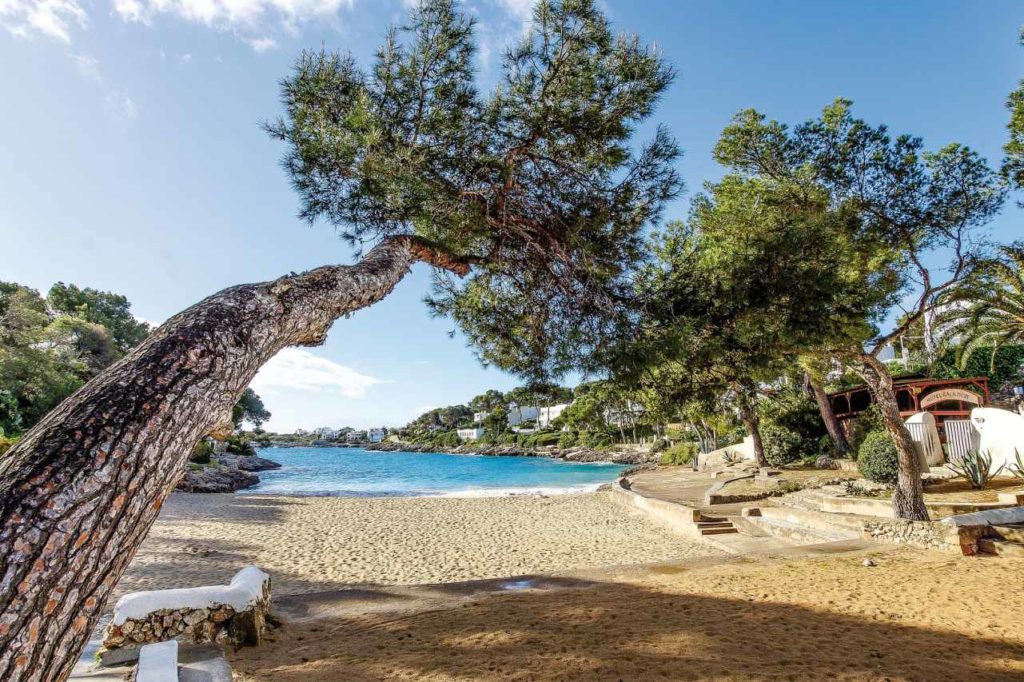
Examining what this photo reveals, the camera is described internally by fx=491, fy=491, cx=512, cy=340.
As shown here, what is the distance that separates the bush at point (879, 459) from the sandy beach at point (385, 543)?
16.5ft

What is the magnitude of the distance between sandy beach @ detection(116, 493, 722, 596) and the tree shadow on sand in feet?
14.1

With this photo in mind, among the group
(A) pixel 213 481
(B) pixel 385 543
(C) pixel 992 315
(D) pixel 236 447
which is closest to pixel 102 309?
(D) pixel 236 447

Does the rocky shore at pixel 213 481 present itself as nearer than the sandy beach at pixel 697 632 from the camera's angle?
No

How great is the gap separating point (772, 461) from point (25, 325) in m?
40.3

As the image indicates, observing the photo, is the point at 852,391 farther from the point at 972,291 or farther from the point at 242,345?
the point at 242,345

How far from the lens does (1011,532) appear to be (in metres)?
6.80

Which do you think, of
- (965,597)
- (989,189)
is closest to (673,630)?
(965,597)

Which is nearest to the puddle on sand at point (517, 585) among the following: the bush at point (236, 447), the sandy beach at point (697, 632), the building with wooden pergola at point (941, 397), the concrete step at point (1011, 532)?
the sandy beach at point (697, 632)

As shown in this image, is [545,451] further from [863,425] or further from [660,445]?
[863,425]

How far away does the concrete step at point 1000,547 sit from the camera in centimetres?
653

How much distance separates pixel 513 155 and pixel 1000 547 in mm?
8297

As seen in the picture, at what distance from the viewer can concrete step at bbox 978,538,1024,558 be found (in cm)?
653

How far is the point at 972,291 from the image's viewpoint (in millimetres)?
9930

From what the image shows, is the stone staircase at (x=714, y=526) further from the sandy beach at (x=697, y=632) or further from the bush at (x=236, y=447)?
the bush at (x=236, y=447)
